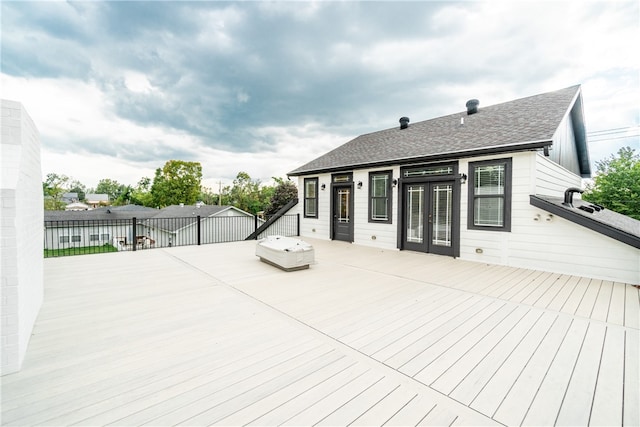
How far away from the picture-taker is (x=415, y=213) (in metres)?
7.05

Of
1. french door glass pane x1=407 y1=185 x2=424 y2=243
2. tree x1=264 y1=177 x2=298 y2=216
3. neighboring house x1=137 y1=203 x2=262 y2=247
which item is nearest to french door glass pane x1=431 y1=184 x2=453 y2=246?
french door glass pane x1=407 y1=185 x2=424 y2=243

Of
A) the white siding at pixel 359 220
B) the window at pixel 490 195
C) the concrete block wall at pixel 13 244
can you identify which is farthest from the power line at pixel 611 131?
the concrete block wall at pixel 13 244

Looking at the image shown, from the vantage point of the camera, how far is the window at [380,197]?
7633mm

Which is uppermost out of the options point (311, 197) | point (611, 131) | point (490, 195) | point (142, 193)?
point (611, 131)

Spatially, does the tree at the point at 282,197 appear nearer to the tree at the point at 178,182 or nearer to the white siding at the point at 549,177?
the tree at the point at 178,182

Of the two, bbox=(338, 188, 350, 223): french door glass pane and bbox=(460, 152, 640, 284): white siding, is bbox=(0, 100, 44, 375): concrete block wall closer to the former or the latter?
bbox=(460, 152, 640, 284): white siding

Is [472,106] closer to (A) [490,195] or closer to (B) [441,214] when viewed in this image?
(A) [490,195]

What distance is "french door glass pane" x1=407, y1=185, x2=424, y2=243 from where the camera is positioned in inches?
273

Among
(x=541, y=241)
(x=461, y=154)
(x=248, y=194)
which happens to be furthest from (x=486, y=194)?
(x=248, y=194)

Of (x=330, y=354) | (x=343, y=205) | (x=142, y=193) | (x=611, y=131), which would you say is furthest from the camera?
(x=142, y=193)

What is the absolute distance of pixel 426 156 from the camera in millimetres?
6508

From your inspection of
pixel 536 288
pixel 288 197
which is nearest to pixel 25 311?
pixel 536 288

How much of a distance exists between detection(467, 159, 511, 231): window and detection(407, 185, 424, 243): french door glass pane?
1.20 meters

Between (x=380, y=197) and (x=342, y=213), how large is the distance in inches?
63.5
